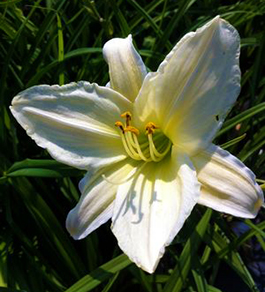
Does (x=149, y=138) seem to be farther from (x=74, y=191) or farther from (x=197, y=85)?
(x=74, y=191)

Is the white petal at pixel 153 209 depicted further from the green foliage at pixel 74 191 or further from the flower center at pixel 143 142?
the green foliage at pixel 74 191

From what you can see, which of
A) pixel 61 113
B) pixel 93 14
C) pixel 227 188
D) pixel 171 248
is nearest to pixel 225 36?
pixel 227 188

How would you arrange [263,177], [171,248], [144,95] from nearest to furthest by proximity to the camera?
[144,95] → [171,248] → [263,177]

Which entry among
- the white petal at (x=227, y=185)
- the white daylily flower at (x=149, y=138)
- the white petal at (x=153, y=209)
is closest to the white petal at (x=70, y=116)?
the white daylily flower at (x=149, y=138)

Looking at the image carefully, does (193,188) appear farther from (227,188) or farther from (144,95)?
(144,95)

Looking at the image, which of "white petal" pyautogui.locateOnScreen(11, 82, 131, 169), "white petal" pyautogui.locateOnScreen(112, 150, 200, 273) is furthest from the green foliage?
"white petal" pyautogui.locateOnScreen(112, 150, 200, 273)

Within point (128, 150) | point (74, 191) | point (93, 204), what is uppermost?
point (128, 150)

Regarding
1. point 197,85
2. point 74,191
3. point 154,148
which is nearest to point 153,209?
point 154,148
